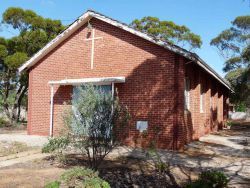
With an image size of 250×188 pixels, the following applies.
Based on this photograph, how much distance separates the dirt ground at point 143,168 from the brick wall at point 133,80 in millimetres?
1036

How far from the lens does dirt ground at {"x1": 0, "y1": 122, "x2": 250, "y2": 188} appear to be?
25.8 ft

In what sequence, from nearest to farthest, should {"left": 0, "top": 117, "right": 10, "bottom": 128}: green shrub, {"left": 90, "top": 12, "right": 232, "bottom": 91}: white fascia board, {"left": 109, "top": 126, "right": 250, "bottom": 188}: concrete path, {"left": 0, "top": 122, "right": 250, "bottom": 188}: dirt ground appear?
{"left": 0, "top": 122, "right": 250, "bottom": 188}: dirt ground
{"left": 109, "top": 126, "right": 250, "bottom": 188}: concrete path
{"left": 90, "top": 12, "right": 232, "bottom": 91}: white fascia board
{"left": 0, "top": 117, "right": 10, "bottom": 128}: green shrub

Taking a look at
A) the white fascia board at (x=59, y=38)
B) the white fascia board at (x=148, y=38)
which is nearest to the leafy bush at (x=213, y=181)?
the white fascia board at (x=148, y=38)

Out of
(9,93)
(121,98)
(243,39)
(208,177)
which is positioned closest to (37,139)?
(121,98)

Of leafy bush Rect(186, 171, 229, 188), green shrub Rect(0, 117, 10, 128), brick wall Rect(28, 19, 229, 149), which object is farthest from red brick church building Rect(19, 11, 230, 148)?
green shrub Rect(0, 117, 10, 128)

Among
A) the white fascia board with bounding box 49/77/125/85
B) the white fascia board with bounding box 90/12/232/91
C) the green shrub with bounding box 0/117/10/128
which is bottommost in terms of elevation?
the green shrub with bounding box 0/117/10/128

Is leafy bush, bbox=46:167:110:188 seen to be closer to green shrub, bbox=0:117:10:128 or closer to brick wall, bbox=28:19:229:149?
brick wall, bbox=28:19:229:149

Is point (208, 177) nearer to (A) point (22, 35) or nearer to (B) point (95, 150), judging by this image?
(B) point (95, 150)

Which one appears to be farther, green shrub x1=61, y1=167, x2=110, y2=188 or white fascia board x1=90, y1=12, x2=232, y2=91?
white fascia board x1=90, y1=12, x2=232, y2=91

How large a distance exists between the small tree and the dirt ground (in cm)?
89

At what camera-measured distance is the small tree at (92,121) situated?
789 centimetres

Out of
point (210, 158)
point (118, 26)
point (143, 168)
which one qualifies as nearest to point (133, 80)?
point (118, 26)

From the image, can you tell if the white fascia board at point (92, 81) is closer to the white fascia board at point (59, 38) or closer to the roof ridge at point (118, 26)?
the white fascia board at point (59, 38)

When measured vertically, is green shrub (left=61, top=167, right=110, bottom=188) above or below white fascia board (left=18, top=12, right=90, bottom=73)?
below
